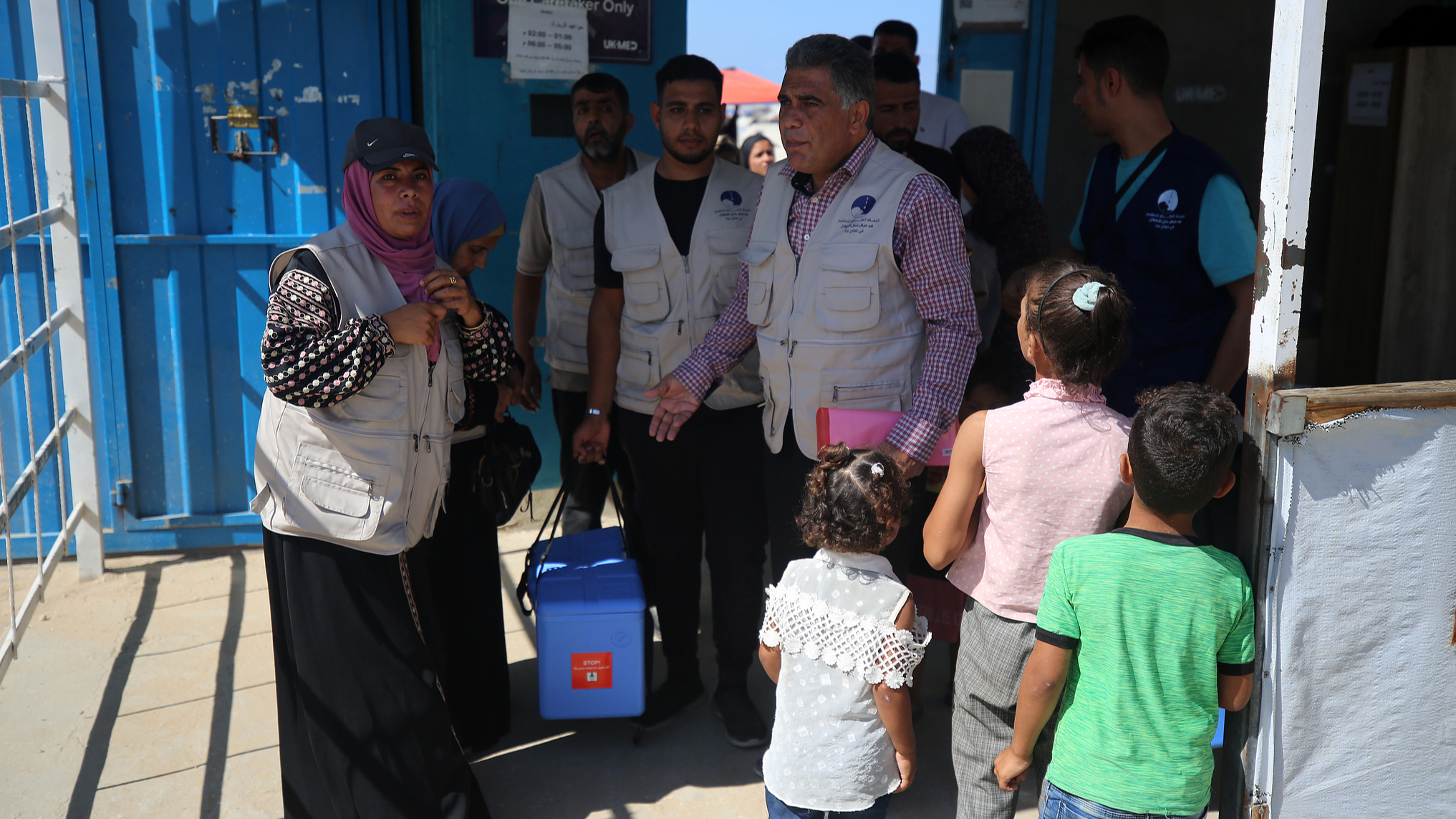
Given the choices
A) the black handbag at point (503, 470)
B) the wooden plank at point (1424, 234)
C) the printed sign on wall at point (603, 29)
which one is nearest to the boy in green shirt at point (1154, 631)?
the black handbag at point (503, 470)

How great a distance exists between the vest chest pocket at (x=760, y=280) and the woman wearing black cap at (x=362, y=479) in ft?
2.45

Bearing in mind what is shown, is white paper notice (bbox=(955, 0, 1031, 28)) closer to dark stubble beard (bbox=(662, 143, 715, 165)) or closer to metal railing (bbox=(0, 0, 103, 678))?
dark stubble beard (bbox=(662, 143, 715, 165))

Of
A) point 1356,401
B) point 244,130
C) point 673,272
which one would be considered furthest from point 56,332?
point 1356,401

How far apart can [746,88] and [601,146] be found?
748cm

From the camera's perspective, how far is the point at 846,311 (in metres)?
2.67

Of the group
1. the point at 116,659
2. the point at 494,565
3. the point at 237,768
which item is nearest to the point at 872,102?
the point at 494,565

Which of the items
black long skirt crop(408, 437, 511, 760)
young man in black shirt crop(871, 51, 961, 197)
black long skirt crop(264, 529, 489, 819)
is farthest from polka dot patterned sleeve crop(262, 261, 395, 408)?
young man in black shirt crop(871, 51, 961, 197)

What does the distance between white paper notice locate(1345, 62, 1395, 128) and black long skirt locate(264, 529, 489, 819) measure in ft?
16.8

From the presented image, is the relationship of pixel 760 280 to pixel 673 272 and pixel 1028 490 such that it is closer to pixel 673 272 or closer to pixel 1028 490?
pixel 673 272

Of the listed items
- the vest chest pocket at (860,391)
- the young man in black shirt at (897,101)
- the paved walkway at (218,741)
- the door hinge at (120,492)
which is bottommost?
Result: the paved walkway at (218,741)

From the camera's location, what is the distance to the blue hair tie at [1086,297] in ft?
6.68

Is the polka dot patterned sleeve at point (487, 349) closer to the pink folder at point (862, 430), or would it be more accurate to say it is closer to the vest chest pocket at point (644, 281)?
the vest chest pocket at point (644, 281)

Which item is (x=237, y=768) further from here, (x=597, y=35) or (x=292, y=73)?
(x=597, y=35)

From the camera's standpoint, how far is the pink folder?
258cm
